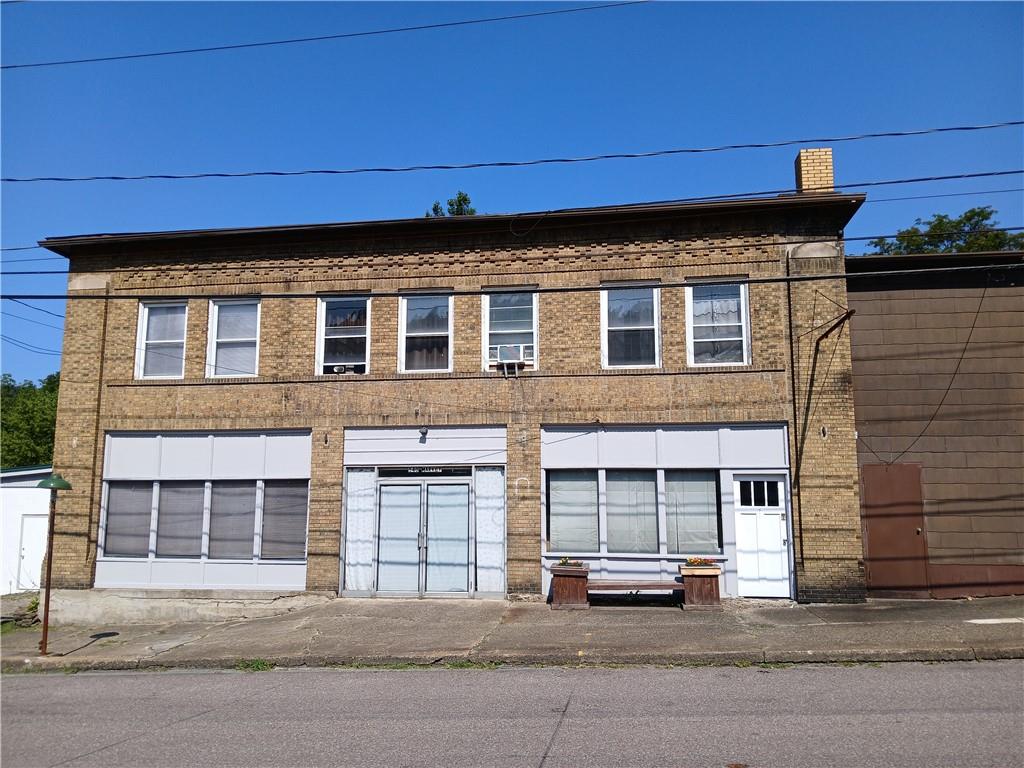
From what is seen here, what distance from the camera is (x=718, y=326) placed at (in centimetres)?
1487

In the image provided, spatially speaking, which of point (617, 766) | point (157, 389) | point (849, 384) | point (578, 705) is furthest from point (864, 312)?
point (157, 389)

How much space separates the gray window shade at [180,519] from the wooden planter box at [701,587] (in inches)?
375

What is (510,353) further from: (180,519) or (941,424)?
(941,424)

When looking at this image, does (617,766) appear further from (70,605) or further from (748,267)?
(70,605)

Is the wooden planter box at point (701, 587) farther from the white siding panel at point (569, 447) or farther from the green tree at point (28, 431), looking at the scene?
the green tree at point (28, 431)

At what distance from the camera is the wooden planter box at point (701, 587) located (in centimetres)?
1356

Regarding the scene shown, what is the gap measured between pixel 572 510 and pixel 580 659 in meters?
4.70

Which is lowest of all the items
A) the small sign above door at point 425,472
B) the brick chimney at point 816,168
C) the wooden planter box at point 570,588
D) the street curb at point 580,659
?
the street curb at point 580,659

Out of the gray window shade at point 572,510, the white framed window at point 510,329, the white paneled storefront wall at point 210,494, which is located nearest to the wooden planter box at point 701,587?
the gray window shade at point 572,510

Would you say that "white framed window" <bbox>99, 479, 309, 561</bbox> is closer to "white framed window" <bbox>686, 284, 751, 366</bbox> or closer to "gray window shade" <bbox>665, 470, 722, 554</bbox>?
"gray window shade" <bbox>665, 470, 722, 554</bbox>

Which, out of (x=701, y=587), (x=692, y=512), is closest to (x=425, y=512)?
(x=692, y=512)

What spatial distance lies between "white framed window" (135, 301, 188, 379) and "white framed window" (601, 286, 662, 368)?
8770 millimetres

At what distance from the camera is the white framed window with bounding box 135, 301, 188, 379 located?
16391 mm

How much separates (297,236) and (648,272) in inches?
281
